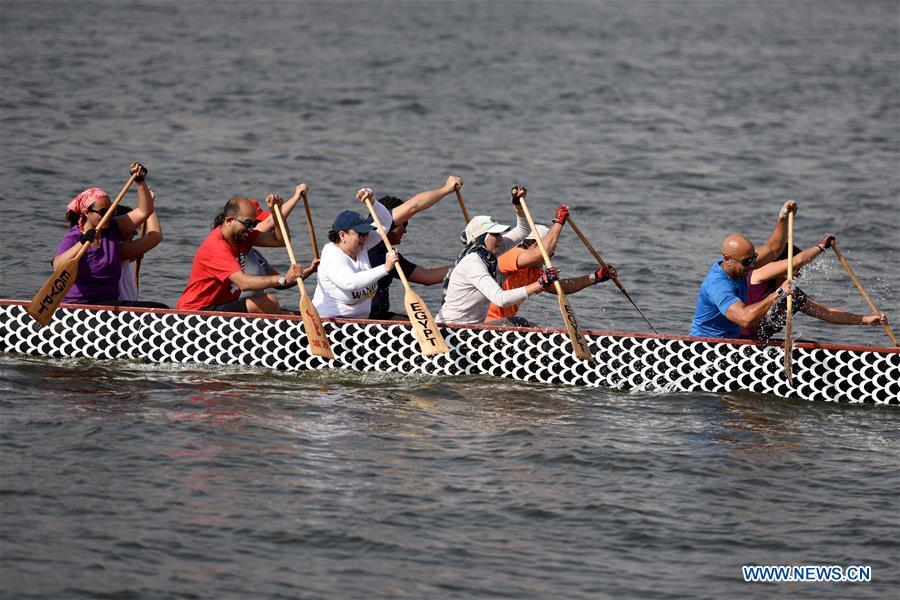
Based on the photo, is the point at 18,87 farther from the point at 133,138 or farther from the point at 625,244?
the point at 625,244

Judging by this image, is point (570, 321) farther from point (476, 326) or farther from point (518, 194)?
point (518, 194)

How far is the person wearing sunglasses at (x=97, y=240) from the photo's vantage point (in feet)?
45.0

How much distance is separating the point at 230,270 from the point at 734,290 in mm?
4741

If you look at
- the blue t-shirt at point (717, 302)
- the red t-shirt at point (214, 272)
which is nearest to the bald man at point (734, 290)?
the blue t-shirt at point (717, 302)

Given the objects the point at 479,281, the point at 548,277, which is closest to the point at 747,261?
the point at 548,277

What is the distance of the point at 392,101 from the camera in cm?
3456

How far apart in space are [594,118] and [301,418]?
876 inches

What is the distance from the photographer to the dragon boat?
43.8 feet

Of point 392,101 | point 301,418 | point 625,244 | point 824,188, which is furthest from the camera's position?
point 392,101

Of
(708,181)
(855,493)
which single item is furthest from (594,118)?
(855,493)

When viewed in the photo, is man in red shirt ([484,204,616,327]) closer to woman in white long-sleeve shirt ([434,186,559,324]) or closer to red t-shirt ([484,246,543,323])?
red t-shirt ([484,246,543,323])

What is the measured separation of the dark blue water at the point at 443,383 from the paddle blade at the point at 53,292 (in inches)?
21.3

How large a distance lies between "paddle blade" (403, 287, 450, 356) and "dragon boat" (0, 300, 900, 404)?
298 millimetres

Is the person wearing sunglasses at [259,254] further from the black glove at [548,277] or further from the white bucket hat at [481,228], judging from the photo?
the black glove at [548,277]
